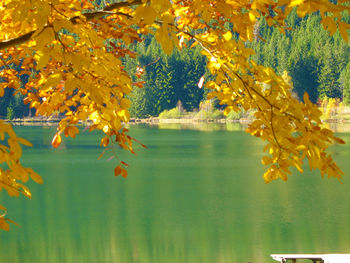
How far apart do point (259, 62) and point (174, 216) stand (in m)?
78.7

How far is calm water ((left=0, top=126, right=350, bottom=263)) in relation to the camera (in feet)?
40.8

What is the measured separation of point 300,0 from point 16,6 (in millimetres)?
947

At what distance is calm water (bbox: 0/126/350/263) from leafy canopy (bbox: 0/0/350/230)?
8842mm

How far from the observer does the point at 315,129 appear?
8.23 ft

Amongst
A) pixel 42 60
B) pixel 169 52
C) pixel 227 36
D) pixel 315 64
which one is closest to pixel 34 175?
pixel 42 60

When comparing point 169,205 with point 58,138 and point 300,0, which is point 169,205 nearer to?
point 58,138

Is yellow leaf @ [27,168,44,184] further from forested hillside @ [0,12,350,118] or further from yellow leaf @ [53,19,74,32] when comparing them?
forested hillside @ [0,12,350,118]

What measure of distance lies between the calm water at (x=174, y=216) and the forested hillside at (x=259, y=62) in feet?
205

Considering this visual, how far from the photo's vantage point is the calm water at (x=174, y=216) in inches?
489

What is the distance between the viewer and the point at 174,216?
15766 mm

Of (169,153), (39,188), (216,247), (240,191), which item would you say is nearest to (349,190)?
(240,191)

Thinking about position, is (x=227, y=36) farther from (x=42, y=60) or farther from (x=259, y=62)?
(x=259, y=62)

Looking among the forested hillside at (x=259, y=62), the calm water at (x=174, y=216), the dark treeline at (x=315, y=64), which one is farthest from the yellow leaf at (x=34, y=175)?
the dark treeline at (x=315, y=64)

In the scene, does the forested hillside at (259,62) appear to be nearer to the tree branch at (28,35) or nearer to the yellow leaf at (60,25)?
the tree branch at (28,35)
